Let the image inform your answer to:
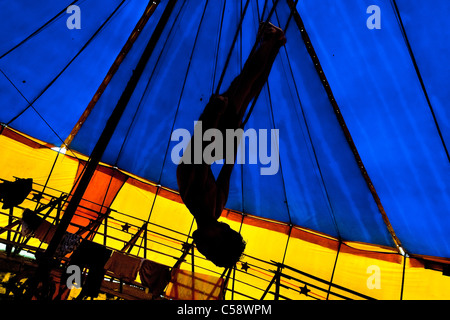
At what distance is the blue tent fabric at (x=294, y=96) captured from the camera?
3254 millimetres

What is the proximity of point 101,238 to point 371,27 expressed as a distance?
19.5 feet

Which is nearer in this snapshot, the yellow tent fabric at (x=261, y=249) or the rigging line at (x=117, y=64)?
the rigging line at (x=117, y=64)

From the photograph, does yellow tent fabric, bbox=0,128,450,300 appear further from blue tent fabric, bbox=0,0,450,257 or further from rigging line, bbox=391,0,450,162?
rigging line, bbox=391,0,450,162

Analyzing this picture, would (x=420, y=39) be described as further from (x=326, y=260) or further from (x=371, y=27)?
(x=326, y=260)

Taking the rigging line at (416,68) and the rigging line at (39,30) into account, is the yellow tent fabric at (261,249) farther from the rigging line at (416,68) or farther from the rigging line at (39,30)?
the rigging line at (416,68)

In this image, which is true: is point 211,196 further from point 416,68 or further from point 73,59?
point 73,59

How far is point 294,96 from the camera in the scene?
4164 millimetres

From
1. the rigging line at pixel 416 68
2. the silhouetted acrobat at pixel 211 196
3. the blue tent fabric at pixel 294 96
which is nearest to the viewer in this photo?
the silhouetted acrobat at pixel 211 196

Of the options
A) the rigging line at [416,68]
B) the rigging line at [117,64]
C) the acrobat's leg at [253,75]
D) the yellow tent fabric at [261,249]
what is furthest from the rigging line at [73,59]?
the rigging line at [416,68]

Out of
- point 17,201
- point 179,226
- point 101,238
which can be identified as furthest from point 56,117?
point 179,226

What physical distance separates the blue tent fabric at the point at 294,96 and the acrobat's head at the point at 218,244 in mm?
2309

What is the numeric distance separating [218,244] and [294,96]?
10.7ft

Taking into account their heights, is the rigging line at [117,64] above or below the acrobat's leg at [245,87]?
above
